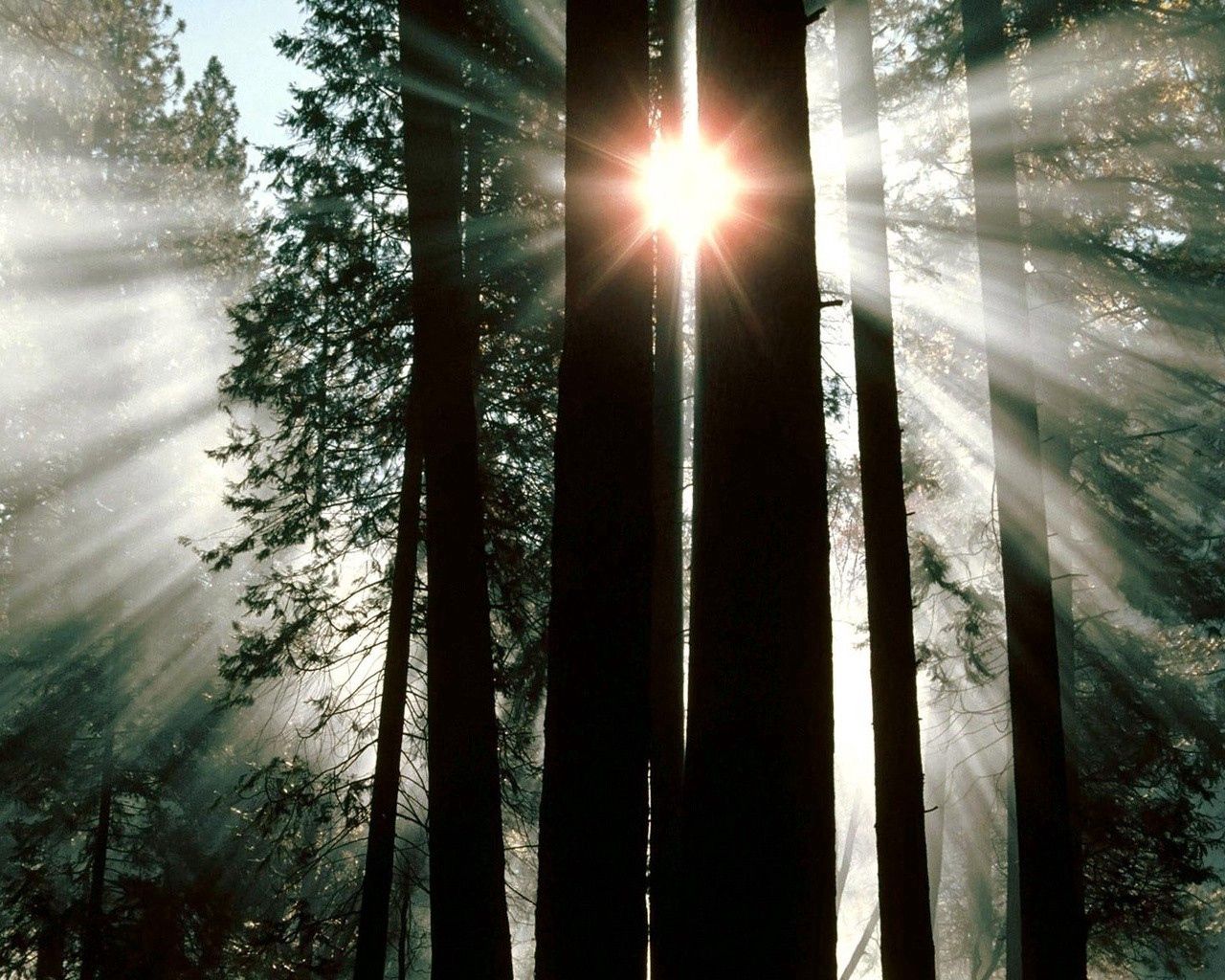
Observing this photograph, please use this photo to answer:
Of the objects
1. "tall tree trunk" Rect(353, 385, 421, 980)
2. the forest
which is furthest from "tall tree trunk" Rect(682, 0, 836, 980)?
"tall tree trunk" Rect(353, 385, 421, 980)

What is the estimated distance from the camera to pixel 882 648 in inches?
268

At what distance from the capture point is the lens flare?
389 centimetres

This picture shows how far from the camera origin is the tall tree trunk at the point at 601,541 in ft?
13.1

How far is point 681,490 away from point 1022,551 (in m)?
3.05

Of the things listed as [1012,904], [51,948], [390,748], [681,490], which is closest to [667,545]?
[681,490]

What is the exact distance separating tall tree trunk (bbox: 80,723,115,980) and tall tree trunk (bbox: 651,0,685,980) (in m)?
7.48

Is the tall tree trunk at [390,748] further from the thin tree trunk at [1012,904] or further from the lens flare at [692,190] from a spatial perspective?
the thin tree trunk at [1012,904]

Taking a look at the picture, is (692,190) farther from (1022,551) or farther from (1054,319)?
(1054,319)

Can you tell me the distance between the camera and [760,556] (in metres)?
3.41

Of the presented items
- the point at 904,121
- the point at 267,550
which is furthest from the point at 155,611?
the point at 904,121

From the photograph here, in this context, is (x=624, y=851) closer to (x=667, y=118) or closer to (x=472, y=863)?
(x=472, y=863)

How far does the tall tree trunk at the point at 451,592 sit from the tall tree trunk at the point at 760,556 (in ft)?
10.9

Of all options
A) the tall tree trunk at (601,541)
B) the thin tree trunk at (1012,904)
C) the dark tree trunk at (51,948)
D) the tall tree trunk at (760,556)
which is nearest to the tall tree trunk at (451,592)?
the tall tree trunk at (601,541)

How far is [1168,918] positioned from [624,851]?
12255 millimetres
